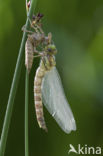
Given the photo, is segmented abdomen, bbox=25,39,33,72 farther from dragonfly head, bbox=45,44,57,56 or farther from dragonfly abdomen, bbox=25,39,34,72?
dragonfly head, bbox=45,44,57,56

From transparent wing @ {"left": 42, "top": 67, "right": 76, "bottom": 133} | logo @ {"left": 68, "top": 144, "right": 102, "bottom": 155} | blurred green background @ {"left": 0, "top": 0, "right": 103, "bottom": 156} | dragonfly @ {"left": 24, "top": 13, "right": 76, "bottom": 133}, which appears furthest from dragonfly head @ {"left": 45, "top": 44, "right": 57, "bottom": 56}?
logo @ {"left": 68, "top": 144, "right": 102, "bottom": 155}

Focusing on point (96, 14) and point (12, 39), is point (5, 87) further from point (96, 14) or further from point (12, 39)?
point (96, 14)

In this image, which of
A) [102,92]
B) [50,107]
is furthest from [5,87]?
[50,107]

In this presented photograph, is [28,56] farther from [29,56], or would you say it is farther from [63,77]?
[63,77]

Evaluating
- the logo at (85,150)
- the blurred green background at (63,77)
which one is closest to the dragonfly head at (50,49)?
the blurred green background at (63,77)

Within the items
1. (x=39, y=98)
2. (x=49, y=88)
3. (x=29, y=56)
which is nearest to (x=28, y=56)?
(x=29, y=56)

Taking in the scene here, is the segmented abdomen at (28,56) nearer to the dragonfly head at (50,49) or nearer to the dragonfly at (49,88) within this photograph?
the dragonfly at (49,88)
